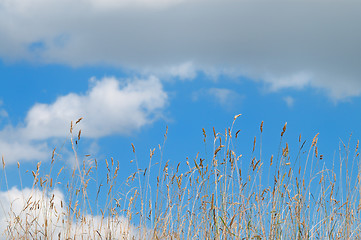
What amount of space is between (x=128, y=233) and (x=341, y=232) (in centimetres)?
185

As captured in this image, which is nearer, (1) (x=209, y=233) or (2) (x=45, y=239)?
(1) (x=209, y=233)

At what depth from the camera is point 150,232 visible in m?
3.86

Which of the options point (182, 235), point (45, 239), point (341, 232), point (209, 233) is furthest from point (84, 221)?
point (341, 232)

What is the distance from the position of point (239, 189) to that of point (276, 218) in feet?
1.17

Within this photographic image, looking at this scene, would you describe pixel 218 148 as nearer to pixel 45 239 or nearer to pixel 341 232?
pixel 341 232

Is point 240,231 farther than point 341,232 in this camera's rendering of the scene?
No

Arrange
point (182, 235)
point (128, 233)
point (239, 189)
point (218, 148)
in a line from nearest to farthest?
point (218, 148) → point (239, 189) → point (182, 235) → point (128, 233)

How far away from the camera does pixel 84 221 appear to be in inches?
162

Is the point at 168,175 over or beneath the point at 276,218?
over

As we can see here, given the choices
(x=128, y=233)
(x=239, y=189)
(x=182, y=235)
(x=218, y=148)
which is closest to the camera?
(x=218, y=148)

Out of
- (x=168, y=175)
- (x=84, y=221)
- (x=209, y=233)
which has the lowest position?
(x=209, y=233)

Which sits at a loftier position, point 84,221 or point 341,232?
point 84,221

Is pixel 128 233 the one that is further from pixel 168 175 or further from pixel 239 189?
pixel 239 189

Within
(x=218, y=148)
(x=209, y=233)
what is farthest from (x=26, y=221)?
(x=218, y=148)
